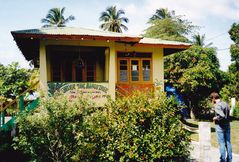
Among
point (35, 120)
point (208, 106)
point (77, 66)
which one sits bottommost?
point (208, 106)

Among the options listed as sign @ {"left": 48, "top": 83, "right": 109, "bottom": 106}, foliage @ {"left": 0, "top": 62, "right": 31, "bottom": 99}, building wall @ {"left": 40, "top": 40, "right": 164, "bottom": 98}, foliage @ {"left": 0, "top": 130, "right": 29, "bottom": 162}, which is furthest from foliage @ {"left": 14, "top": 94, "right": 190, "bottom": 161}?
foliage @ {"left": 0, "top": 62, "right": 31, "bottom": 99}

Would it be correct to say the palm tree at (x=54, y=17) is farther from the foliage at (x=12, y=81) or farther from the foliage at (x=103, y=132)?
the foliage at (x=103, y=132)

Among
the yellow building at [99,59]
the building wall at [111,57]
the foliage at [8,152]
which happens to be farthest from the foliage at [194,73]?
the foliage at [8,152]

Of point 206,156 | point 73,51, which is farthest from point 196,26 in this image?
point 206,156

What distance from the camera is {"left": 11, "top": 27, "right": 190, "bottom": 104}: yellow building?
13.4 m

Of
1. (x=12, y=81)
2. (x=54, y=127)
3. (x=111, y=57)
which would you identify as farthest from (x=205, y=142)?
(x=12, y=81)

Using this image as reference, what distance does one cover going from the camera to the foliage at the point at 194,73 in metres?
23.9

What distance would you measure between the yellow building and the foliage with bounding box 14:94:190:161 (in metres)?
4.60

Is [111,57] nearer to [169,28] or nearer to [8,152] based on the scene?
[8,152]

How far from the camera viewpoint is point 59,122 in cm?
845

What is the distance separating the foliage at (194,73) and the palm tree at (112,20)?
22.6 meters

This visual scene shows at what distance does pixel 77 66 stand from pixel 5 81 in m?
4.85

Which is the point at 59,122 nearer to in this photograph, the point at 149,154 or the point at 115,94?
the point at 149,154

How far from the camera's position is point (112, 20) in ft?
154
